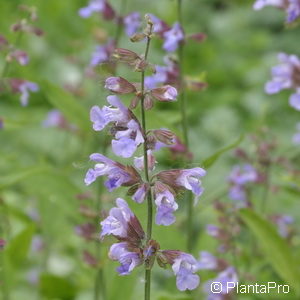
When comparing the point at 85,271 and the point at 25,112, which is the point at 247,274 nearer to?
the point at 85,271

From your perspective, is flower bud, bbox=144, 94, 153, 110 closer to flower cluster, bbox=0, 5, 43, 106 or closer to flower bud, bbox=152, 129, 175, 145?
flower bud, bbox=152, 129, 175, 145

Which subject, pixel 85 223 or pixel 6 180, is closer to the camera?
pixel 6 180

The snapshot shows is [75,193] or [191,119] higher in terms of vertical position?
[191,119]

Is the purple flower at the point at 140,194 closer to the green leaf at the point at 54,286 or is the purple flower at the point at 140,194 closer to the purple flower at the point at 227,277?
the purple flower at the point at 227,277

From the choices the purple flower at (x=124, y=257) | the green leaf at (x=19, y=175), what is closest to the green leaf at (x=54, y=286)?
the green leaf at (x=19, y=175)

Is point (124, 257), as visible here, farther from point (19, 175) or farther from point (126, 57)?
point (19, 175)

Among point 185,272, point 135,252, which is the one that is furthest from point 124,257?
point 185,272

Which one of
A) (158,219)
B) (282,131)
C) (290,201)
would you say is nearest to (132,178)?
(158,219)

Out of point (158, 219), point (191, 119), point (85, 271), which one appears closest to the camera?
point (158, 219)
